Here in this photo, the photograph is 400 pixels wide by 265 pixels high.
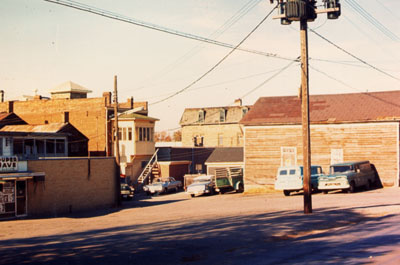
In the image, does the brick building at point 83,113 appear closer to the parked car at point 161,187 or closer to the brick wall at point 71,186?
the parked car at point 161,187

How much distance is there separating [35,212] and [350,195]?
19.7 m

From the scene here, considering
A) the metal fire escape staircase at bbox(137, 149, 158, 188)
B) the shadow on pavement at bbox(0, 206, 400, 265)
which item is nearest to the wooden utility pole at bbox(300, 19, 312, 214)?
the shadow on pavement at bbox(0, 206, 400, 265)

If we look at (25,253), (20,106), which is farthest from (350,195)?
(20,106)

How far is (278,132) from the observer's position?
41.0 m

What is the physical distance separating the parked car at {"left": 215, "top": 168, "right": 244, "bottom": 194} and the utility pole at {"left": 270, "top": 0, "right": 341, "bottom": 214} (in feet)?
65.7

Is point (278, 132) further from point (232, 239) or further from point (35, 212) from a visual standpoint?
point (232, 239)

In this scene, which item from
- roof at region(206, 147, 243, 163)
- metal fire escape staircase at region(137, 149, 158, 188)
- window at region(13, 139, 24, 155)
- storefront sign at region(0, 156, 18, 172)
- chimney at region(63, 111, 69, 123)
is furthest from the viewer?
chimney at region(63, 111, 69, 123)

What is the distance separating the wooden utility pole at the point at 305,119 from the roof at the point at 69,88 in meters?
52.1

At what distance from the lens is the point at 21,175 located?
29.9 metres

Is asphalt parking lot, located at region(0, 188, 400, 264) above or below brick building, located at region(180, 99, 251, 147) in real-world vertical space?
below

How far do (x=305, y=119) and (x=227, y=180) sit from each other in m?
21.3

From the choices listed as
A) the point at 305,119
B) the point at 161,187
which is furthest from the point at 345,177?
the point at 161,187

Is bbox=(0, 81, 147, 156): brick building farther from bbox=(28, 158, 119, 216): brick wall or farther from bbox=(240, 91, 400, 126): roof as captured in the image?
bbox=(240, 91, 400, 126): roof

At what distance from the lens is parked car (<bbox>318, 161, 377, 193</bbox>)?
32.7 meters
